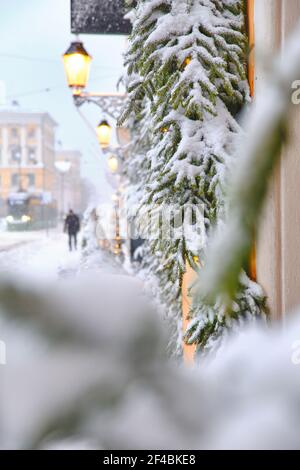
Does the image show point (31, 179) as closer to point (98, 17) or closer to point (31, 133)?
point (31, 133)

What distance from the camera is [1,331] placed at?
0.59 m

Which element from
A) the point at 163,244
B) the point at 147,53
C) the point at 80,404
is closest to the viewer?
the point at 80,404

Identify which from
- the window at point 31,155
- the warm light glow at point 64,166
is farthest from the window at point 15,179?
the warm light glow at point 64,166

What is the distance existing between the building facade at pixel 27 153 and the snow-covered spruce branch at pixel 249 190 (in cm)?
2775

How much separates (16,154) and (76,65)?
100ft

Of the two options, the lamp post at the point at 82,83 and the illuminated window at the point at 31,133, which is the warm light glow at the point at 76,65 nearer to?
the lamp post at the point at 82,83

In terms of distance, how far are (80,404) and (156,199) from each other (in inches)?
84.5

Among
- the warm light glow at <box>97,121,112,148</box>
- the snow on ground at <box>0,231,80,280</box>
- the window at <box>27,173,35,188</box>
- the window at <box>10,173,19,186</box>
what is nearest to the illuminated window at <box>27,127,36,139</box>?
the window at <box>27,173,35,188</box>

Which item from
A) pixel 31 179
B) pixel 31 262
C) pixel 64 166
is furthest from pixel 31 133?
pixel 31 262

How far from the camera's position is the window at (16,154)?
3308 centimetres

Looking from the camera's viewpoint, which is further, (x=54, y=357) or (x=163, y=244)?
(x=163, y=244)
